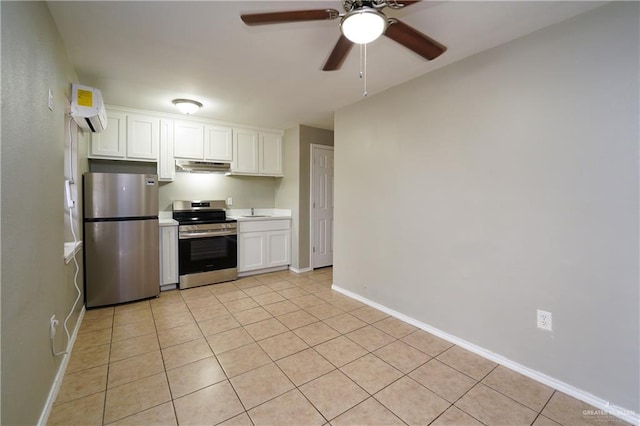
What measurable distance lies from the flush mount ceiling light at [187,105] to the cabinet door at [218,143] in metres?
0.72

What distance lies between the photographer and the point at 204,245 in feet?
13.0

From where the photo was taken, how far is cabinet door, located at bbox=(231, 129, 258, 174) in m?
4.39

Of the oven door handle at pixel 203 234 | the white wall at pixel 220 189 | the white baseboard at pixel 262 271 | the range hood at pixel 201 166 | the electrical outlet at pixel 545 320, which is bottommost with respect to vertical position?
the white baseboard at pixel 262 271

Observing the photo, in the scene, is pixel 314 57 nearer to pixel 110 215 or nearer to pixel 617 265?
pixel 617 265

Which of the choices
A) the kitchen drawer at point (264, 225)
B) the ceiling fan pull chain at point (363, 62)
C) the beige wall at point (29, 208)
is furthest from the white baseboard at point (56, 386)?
the ceiling fan pull chain at point (363, 62)

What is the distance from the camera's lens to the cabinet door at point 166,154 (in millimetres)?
3795

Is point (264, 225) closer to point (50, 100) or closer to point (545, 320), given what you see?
point (50, 100)

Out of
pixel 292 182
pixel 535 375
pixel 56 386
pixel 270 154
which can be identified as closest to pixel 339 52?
pixel 535 375

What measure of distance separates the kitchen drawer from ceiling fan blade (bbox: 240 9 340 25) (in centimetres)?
317

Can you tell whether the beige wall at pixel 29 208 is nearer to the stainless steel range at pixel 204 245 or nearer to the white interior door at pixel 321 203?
the stainless steel range at pixel 204 245

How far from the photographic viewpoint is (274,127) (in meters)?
4.64

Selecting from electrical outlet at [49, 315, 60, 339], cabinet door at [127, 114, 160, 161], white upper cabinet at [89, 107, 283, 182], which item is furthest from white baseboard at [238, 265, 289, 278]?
electrical outlet at [49, 315, 60, 339]

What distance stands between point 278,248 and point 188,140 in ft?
6.83

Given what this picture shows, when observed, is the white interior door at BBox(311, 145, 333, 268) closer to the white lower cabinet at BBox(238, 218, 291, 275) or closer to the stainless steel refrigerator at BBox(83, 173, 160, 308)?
the white lower cabinet at BBox(238, 218, 291, 275)
